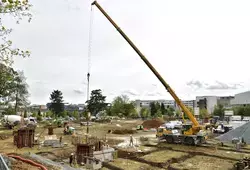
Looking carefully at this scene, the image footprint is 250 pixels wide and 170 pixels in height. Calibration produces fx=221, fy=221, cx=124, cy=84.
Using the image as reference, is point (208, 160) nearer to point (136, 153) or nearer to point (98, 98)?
point (136, 153)

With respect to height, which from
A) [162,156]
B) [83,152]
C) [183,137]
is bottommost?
[162,156]

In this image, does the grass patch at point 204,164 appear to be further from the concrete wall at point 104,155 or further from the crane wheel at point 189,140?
the crane wheel at point 189,140

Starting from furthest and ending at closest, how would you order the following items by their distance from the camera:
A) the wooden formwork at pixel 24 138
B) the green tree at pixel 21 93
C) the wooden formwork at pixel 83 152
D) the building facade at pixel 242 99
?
the building facade at pixel 242 99 → the green tree at pixel 21 93 → the wooden formwork at pixel 24 138 → the wooden formwork at pixel 83 152

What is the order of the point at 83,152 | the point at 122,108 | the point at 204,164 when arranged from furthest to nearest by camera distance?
the point at 122,108, the point at 204,164, the point at 83,152

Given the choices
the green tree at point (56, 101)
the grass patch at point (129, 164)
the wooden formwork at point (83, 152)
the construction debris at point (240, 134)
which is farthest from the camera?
the green tree at point (56, 101)

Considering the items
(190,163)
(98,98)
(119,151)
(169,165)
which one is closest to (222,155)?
(190,163)

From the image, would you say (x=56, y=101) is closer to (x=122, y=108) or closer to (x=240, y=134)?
(x=122, y=108)

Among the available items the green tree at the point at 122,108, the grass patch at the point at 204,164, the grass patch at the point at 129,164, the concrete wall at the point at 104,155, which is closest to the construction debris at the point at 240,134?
the grass patch at the point at 204,164

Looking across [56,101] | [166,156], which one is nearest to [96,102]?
[56,101]

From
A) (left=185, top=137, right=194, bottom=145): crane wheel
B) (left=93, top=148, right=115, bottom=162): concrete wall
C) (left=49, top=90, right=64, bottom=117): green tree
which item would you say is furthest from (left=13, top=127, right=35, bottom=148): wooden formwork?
(left=49, top=90, right=64, bottom=117): green tree

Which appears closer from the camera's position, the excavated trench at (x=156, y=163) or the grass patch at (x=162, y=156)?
the excavated trench at (x=156, y=163)

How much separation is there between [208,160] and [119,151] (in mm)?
7258

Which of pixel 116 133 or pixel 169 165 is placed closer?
pixel 169 165

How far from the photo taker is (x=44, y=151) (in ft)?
63.0
